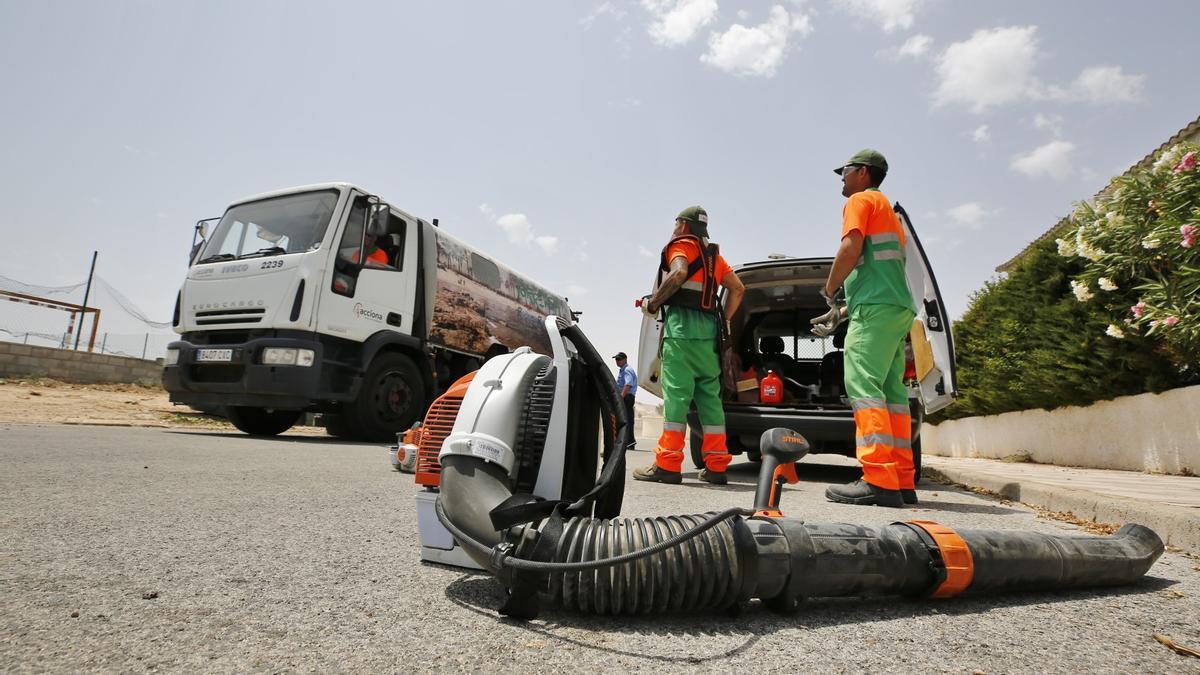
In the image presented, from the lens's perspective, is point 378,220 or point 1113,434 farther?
point 378,220

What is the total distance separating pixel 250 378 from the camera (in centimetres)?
652

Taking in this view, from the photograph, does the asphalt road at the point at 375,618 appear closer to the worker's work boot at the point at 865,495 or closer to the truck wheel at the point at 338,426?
the worker's work boot at the point at 865,495

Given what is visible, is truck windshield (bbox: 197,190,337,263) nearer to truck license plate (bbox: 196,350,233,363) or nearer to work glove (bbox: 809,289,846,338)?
truck license plate (bbox: 196,350,233,363)

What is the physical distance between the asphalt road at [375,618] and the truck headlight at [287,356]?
4.07 meters

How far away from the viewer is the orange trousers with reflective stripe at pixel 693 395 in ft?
15.5

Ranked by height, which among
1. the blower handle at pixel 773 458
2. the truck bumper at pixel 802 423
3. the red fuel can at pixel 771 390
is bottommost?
the blower handle at pixel 773 458

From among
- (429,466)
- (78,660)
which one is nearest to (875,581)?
(429,466)

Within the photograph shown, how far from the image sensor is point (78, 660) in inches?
41.9

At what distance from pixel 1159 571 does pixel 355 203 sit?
718 centimetres

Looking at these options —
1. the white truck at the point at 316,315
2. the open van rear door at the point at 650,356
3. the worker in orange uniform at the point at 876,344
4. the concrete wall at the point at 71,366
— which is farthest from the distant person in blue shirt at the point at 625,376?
the concrete wall at the point at 71,366

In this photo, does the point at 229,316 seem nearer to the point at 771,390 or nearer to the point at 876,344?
the point at 771,390

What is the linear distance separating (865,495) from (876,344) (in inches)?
31.9

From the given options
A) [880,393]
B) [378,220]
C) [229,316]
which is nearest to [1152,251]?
[880,393]

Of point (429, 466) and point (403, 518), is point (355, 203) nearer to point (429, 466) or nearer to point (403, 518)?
point (403, 518)
